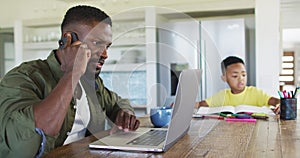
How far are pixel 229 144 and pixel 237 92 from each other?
1.29 meters

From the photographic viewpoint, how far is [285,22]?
559 cm

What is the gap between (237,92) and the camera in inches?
92.4

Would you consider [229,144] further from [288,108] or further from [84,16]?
[84,16]

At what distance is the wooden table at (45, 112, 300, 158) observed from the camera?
100 centimetres

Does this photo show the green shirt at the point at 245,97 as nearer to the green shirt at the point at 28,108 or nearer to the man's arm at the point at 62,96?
the green shirt at the point at 28,108

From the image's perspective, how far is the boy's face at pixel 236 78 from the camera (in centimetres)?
235

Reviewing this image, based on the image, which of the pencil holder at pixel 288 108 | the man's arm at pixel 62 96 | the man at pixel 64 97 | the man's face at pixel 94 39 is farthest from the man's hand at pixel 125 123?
the pencil holder at pixel 288 108

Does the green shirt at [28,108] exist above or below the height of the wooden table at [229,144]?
above

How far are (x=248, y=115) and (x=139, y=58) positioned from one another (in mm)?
1828

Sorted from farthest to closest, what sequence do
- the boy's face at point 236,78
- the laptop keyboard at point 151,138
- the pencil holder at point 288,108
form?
the boy's face at point 236,78, the pencil holder at point 288,108, the laptop keyboard at point 151,138

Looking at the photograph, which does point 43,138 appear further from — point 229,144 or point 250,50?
point 250,50

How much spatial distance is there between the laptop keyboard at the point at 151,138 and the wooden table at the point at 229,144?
0.06m

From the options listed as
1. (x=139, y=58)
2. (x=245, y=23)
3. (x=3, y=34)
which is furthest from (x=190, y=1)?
(x=3, y=34)

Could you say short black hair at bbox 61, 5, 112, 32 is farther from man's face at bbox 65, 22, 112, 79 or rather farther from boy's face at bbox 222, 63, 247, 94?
boy's face at bbox 222, 63, 247, 94
